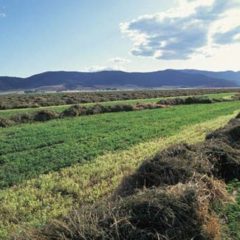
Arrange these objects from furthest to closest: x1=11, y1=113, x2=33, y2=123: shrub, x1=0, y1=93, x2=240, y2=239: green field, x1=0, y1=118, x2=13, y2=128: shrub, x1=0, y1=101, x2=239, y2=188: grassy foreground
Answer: x1=11, y1=113, x2=33, y2=123: shrub, x1=0, y1=118, x2=13, y2=128: shrub, x1=0, y1=101, x2=239, y2=188: grassy foreground, x1=0, y1=93, x2=240, y2=239: green field

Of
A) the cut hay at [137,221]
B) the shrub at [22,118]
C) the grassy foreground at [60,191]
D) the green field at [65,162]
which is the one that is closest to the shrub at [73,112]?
the shrub at [22,118]

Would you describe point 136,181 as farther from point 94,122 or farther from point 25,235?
point 94,122

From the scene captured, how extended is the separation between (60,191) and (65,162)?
14.0 ft

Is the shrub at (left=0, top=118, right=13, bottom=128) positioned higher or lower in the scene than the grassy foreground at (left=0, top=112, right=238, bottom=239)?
lower

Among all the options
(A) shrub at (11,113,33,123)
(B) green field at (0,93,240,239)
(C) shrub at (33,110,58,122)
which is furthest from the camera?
(C) shrub at (33,110,58,122)

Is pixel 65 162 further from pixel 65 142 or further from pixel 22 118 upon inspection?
pixel 22 118

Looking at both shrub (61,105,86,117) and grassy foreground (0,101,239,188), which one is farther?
shrub (61,105,86,117)

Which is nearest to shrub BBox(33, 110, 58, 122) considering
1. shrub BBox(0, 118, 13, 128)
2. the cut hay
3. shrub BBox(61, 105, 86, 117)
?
shrub BBox(61, 105, 86, 117)

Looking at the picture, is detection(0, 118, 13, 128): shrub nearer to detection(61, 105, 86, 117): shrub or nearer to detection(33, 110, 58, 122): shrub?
detection(33, 110, 58, 122): shrub

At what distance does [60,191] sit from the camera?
13.2m

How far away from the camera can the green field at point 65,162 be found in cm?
1176

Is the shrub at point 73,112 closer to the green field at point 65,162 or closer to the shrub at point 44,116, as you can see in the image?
the shrub at point 44,116

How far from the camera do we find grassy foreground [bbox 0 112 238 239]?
1093cm

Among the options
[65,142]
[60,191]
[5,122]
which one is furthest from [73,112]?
[60,191]
